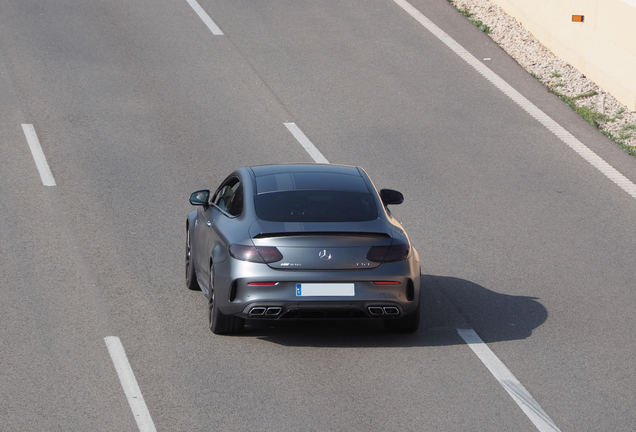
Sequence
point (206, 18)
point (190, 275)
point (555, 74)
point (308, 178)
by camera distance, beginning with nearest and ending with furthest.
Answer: point (308, 178) → point (190, 275) → point (555, 74) → point (206, 18)

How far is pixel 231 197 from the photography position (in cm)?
905

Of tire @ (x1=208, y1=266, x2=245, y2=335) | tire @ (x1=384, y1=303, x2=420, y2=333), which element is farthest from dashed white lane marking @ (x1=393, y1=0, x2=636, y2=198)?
tire @ (x1=208, y1=266, x2=245, y2=335)

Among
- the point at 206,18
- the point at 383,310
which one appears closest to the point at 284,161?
the point at 383,310

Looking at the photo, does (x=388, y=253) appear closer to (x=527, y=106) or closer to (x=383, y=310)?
(x=383, y=310)

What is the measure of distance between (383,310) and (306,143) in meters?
7.57

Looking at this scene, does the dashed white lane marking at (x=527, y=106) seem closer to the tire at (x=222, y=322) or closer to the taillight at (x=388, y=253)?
the taillight at (x=388, y=253)

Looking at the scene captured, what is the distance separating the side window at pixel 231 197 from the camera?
28.5 ft

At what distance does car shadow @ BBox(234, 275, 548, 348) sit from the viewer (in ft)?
27.7

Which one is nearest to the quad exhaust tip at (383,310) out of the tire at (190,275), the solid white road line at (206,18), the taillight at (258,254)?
the taillight at (258,254)

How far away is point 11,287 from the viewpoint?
375 inches

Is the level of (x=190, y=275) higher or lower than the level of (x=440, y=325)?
higher

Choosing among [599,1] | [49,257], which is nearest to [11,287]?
[49,257]

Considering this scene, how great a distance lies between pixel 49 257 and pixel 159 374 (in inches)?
138

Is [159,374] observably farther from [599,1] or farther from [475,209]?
[599,1]
